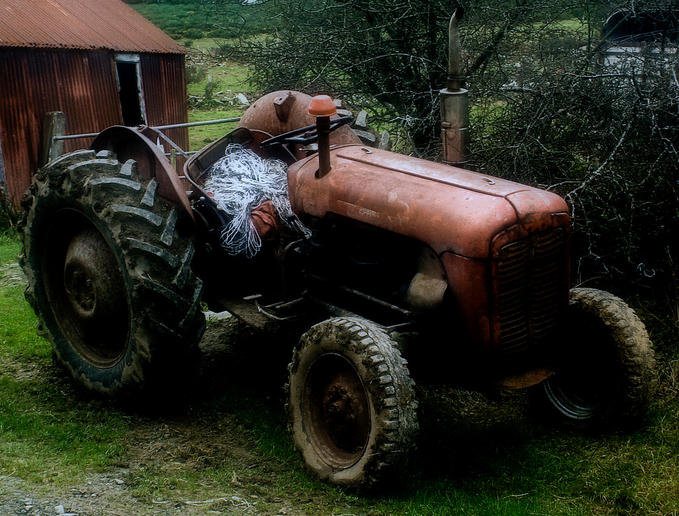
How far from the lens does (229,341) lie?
5242 mm

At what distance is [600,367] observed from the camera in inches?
147

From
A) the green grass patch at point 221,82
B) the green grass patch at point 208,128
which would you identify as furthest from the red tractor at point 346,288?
the green grass patch at point 221,82

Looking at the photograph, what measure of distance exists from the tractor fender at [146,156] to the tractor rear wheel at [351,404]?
1.17 meters

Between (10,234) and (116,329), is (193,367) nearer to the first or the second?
(116,329)

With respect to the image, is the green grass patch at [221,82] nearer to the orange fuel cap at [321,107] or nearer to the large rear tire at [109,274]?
the large rear tire at [109,274]

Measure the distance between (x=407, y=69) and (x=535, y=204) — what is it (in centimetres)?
551

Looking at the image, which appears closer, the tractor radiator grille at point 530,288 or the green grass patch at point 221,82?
the tractor radiator grille at point 530,288

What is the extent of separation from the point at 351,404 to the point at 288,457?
0.58 meters

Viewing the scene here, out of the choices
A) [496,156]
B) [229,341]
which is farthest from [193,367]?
[496,156]

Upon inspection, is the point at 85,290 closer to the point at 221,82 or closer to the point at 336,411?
the point at 336,411

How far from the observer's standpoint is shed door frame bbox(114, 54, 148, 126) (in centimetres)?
1224

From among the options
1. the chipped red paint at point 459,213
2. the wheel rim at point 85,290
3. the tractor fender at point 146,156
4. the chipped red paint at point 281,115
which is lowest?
the wheel rim at point 85,290

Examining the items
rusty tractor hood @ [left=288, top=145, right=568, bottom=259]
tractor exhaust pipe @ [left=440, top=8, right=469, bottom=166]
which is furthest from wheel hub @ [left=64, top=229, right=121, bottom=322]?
tractor exhaust pipe @ [left=440, top=8, right=469, bottom=166]

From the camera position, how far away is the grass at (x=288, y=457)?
123 inches
